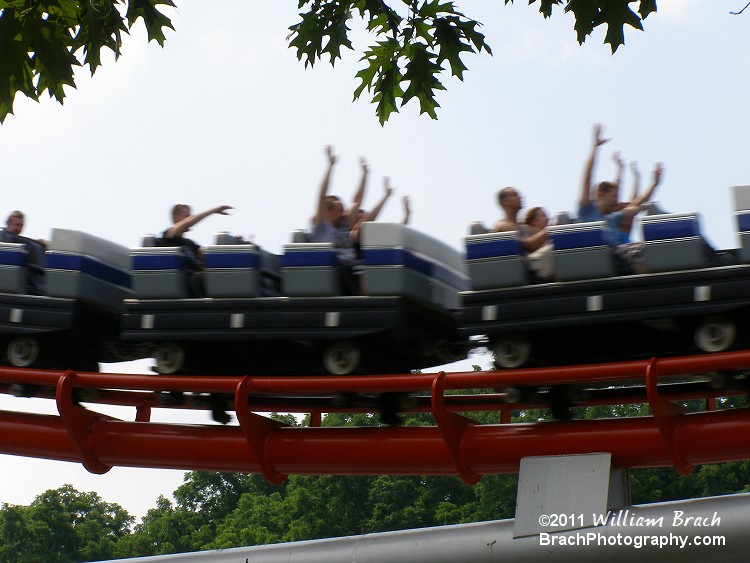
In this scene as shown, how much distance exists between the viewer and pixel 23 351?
816 cm

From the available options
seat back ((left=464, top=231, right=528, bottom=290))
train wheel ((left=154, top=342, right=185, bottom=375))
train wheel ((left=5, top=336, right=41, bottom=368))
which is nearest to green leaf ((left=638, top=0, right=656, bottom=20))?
seat back ((left=464, top=231, right=528, bottom=290))

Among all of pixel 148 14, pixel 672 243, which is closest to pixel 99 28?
pixel 148 14

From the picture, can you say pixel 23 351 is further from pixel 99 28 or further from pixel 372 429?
pixel 99 28

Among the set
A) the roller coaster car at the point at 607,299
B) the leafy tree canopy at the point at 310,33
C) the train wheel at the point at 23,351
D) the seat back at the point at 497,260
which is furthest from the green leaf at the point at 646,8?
the train wheel at the point at 23,351

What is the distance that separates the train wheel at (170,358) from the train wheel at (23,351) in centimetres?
95

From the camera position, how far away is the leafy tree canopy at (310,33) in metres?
4.56

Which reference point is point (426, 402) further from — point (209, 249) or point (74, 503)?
point (74, 503)

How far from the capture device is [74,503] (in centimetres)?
5378

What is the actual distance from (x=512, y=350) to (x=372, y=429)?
3.41ft

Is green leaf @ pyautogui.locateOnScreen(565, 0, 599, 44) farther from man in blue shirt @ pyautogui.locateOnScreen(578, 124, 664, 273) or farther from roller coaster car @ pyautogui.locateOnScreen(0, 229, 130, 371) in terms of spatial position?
roller coaster car @ pyautogui.locateOnScreen(0, 229, 130, 371)

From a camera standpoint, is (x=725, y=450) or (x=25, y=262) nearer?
(x=725, y=450)

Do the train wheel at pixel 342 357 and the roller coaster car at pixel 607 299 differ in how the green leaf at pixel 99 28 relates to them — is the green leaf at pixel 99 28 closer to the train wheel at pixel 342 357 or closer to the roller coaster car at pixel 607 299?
the roller coaster car at pixel 607 299

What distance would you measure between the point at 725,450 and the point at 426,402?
89.9 inches

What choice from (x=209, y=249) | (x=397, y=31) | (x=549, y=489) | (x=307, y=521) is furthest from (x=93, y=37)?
(x=307, y=521)
